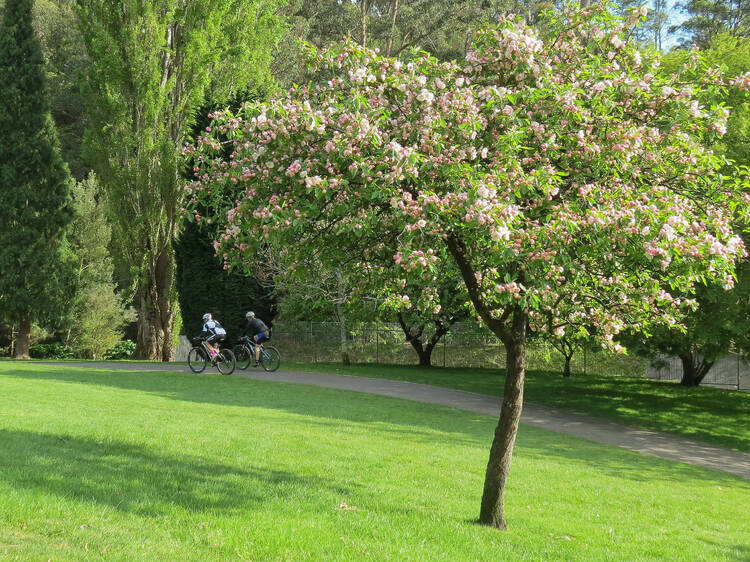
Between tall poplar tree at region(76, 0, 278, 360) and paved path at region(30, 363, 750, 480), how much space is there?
4856mm

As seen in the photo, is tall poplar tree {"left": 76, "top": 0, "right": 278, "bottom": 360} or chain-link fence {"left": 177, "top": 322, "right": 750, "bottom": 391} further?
chain-link fence {"left": 177, "top": 322, "right": 750, "bottom": 391}

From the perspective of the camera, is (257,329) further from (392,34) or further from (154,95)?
(392,34)

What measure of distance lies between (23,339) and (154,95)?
40.1 feet

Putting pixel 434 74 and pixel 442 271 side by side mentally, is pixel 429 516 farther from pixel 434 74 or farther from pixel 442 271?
pixel 434 74

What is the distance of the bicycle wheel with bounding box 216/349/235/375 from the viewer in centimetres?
2012

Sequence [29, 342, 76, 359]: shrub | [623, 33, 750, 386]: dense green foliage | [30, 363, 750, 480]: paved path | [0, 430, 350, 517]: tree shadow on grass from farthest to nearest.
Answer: [29, 342, 76, 359]: shrub, [623, 33, 750, 386]: dense green foliage, [30, 363, 750, 480]: paved path, [0, 430, 350, 517]: tree shadow on grass

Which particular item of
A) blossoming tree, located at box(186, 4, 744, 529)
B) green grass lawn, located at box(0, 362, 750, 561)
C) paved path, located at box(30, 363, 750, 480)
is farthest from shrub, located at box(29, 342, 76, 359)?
blossoming tree, located at box(186, 4, 744, 529)

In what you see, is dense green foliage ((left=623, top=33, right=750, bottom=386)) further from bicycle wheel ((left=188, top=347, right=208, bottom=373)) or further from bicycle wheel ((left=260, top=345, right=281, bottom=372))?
bicycle wheel ((left=188, top=347, right=208, bottom=373))

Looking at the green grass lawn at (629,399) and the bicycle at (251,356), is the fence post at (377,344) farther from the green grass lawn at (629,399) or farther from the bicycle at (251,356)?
the bicycle at (251,356)

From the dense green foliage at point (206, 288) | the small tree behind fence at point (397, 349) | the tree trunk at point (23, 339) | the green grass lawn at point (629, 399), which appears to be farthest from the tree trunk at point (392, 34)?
the tree trunk at point (23, 339)

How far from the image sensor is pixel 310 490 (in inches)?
293

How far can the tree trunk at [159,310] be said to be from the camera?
89.9ft

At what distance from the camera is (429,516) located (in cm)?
699

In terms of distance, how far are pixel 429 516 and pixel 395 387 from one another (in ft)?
45.5
